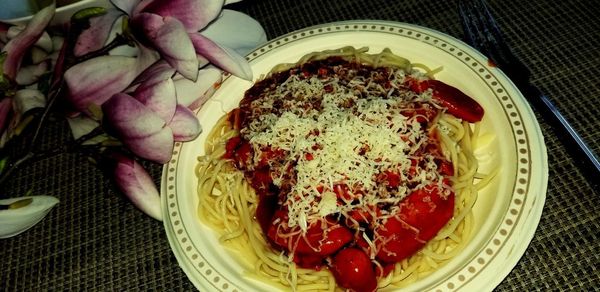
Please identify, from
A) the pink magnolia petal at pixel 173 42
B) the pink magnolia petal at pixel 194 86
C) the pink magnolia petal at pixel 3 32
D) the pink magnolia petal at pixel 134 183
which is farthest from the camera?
the pink magnolia petal at pixel 194 86

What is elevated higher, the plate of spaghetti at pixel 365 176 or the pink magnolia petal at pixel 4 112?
the pink magnolia petal at pixel 4 112

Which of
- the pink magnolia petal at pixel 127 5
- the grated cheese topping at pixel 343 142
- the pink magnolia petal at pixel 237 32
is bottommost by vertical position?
the grated cheese topping at pixel 343 142

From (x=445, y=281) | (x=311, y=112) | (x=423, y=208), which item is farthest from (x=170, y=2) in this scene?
(x=445, y=281)

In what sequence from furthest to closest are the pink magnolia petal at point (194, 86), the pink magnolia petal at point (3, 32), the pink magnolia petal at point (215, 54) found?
the pink magnolia petal at point (194, 86), the pink magnolia petal at point (3, 32), the pink magnolia petal at point (215, 54)

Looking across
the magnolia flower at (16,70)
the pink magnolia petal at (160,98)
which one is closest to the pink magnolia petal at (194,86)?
the pink magnolia petal at (160,98)

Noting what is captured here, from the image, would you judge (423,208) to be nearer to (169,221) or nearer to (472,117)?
(472,117)

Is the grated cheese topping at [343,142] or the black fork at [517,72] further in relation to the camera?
the black fork at [517,72]

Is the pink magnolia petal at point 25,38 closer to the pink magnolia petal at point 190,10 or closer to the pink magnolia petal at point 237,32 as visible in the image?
the pink magnolia petal at point 190,10
